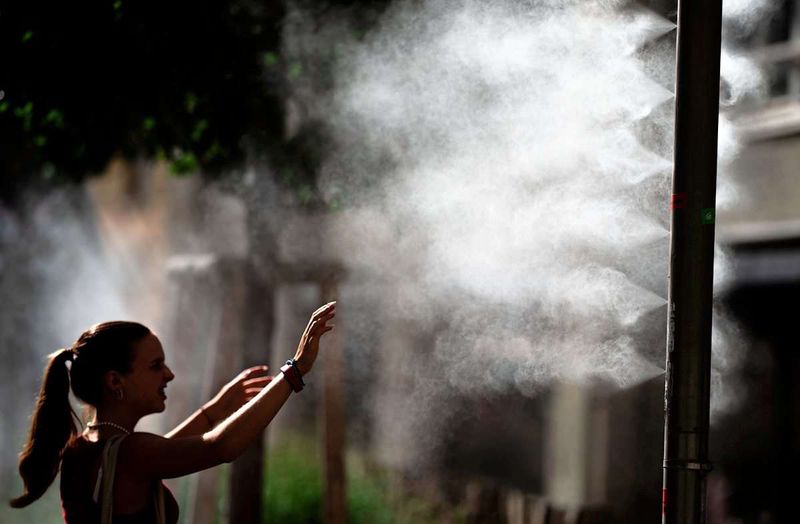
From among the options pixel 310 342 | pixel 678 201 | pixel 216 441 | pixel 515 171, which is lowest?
pixel 216 441

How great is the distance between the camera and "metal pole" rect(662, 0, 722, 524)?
9.04 ft

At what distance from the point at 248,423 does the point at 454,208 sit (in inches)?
113

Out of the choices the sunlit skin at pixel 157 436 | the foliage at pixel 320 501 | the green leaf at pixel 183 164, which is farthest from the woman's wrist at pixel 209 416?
the foliage at pixel 320 501

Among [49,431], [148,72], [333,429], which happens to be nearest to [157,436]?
[49,431]

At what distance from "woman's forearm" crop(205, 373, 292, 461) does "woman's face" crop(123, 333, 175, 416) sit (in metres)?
0.42

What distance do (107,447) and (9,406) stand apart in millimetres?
12183

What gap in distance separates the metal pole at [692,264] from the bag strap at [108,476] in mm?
1706

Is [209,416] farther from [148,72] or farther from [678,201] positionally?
[148,72]

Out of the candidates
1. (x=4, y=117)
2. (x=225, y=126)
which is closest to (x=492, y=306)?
(x=225, y=126)

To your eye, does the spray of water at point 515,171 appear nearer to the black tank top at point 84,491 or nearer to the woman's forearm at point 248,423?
the woman's forearm at point 248,423

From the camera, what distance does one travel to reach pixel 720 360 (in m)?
8.51

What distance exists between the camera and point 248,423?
2.82m

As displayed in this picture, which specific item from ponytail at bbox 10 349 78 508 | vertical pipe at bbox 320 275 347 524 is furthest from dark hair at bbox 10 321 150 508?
vertical pipe at bbox 320 275 347 524

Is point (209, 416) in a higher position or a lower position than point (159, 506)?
higher
